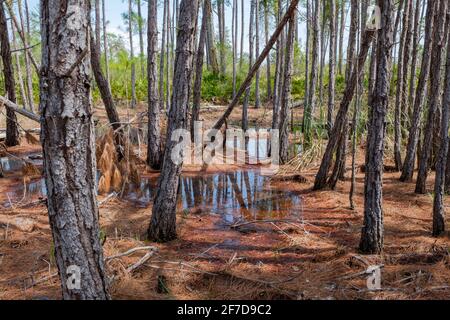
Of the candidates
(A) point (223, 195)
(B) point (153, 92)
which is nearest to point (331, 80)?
(A) point (223, 195)

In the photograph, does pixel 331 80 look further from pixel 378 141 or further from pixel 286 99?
pixel 378 141

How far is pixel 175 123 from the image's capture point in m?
4.71

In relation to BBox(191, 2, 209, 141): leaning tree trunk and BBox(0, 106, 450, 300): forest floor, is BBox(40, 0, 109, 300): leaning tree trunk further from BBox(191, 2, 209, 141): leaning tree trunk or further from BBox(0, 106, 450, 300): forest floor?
BBox(191, 2, 209, 141): leaning tree trunk

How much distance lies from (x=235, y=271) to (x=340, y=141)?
3696 millimetres

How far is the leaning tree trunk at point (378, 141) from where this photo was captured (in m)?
3.95

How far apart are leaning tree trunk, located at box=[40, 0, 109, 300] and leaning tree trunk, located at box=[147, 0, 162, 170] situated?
646cm

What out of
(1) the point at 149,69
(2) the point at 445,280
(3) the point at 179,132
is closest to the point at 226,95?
(1) the point at 149,69

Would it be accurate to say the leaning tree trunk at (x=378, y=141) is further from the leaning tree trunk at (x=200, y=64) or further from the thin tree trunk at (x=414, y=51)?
the leaning tree trunk at (x=200, y=64)

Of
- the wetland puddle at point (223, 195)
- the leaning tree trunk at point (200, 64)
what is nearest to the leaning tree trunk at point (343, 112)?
the wetland puddle at point (223, 195)

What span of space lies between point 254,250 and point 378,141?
6.17ft

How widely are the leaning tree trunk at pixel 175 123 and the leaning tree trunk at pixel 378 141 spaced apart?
206cm

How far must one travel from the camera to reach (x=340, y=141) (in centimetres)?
683

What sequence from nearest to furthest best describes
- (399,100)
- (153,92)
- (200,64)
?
(399,100) → (153,92) → (200,64)
